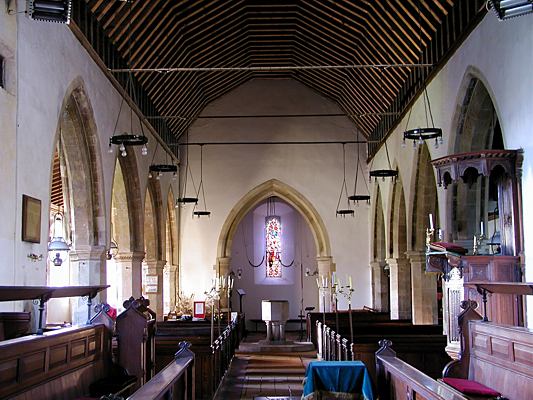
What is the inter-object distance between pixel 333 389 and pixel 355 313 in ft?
33.9

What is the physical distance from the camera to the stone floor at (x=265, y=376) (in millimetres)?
9484

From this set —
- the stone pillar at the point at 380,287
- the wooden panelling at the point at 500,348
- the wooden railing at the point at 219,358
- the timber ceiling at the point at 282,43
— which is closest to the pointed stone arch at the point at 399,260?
the timber ceiling at the point at 282,43

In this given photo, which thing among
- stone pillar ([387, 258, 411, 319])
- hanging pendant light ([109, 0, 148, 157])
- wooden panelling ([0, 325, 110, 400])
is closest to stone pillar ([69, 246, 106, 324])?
hanging pendant light ([109, 0, 148, 157])

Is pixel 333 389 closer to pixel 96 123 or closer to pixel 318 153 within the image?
pixel 96 123

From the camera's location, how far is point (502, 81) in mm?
8469

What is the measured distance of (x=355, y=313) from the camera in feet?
54.5

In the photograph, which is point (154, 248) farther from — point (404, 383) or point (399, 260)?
point (404, 383)

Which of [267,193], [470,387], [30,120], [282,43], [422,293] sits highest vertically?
[282,43]

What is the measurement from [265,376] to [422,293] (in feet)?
13.2

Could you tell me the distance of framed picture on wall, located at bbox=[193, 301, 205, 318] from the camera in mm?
17938

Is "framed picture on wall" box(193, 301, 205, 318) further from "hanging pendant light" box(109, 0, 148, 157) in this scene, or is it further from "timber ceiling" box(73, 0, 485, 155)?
"hanging pendant light" box(109, 0, 148, 157)

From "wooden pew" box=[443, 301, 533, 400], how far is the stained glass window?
726 inches

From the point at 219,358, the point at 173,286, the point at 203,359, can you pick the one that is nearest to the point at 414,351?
the point at 203,359


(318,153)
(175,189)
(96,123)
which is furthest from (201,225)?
(96,123)
